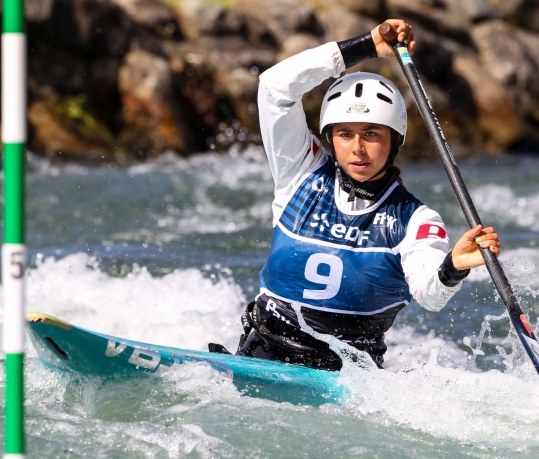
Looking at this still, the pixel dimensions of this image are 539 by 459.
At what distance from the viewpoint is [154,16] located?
53.4ft

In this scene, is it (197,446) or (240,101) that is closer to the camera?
(197,446)

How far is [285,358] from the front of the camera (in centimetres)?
443

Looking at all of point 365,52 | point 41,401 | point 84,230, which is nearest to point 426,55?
point 84,230

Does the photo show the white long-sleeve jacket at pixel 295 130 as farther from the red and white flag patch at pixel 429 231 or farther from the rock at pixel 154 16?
the rock at pixel 154 16

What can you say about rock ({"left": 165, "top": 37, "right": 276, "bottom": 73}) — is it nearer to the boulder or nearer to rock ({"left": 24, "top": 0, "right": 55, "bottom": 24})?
rock ({"left": 24, "top": 0, "right": 55, "bottom": 24})

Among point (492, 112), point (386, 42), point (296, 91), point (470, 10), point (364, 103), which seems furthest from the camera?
point (470, 10)

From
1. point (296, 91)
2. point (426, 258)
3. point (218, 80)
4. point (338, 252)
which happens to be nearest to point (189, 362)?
point (338, 252)

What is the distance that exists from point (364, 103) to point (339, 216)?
1.81 ft

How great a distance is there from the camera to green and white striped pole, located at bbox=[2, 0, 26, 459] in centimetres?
234

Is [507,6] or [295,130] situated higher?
[507,6]

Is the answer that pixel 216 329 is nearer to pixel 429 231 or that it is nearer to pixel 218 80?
pixel 429 231

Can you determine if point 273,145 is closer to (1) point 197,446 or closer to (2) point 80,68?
(1) point 197,446

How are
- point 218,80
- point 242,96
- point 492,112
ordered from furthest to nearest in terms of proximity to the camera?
point 492,112 → point 218,80 → point 242,96

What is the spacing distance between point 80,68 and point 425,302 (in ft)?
40.1
